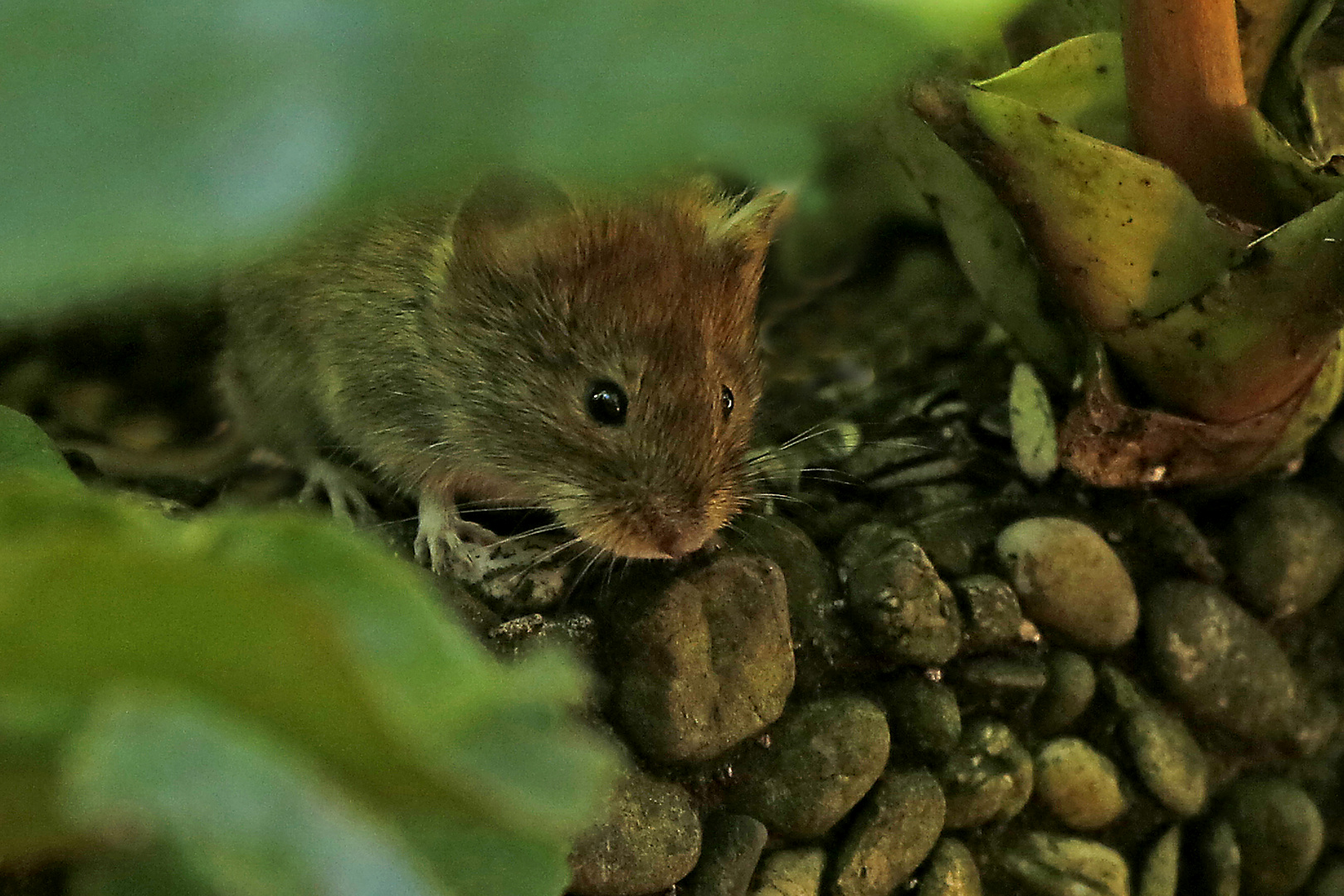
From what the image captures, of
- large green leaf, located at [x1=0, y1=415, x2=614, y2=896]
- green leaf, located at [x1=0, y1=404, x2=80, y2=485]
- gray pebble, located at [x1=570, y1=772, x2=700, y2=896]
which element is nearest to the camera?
large green leaf, located at [x1=0, y1=415, x2=614, y2=896]

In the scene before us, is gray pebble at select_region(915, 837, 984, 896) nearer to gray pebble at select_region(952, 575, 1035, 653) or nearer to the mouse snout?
gray pebble at select_region(952, 575, 1035, 653)

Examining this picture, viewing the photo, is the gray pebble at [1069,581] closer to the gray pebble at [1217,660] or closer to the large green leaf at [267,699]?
the gray pebble at [1217,660]

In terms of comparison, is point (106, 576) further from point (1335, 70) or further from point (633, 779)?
point (1335, 70)

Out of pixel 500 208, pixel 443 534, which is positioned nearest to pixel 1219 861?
pixel 443 534

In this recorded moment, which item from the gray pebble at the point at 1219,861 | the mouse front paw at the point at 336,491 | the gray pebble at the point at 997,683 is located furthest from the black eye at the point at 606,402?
the gray pebble at the point at 1219,861

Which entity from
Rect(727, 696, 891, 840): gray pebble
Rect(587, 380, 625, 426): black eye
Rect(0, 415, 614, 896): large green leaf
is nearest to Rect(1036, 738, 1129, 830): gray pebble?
Rect(727, 696, 891, 840): gray pebble

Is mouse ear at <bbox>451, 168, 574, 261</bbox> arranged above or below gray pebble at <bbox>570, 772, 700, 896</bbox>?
above

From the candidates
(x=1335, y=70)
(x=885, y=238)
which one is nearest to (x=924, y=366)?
(x=885, y=238)

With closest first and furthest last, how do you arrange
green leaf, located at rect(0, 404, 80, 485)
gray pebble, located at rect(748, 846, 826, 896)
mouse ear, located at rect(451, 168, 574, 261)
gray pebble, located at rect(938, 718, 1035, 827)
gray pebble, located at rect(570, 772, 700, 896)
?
mouse ear, located at rect(451, 168, 574, 261) → green leaf, located at rect(0, 404, 80, 485) → gray pebble, located at rect(570, 772, 700, 896) → gray pebble, located at rect(748, 846, 826, 896) → gray pebble, located at rect(938, 718, 1035, 827)
